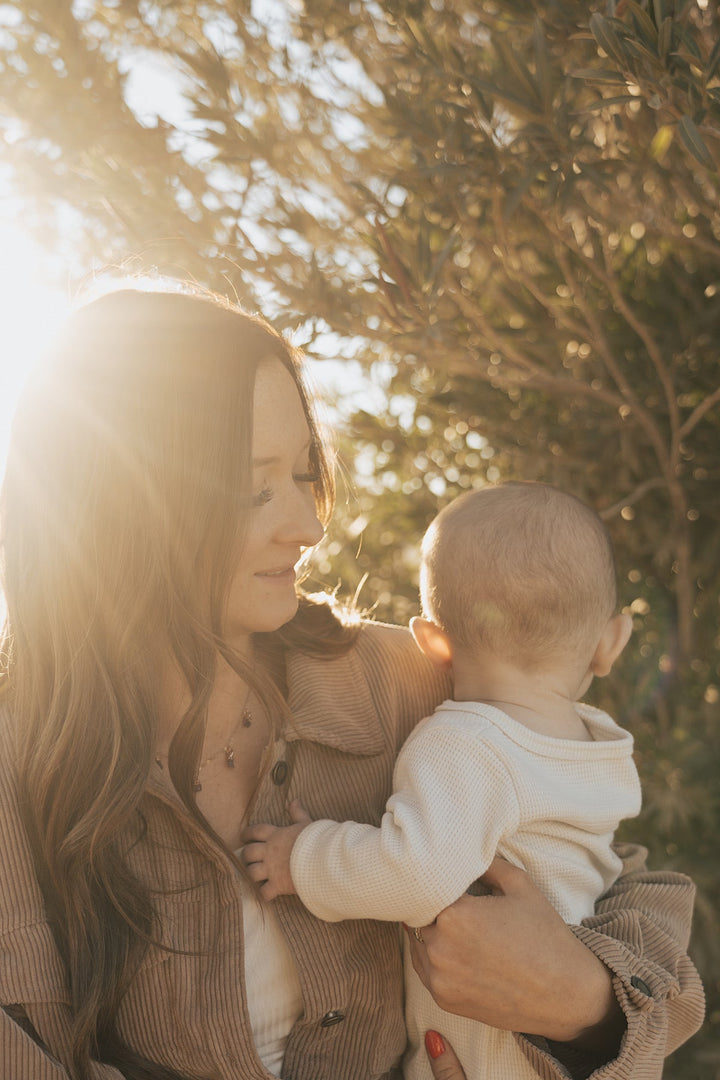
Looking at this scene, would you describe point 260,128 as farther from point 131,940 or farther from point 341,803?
point 131,940

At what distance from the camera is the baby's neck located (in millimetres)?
1922

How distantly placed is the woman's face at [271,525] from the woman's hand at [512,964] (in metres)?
0.66

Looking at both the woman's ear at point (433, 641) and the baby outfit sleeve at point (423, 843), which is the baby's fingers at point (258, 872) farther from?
the woman's ear at point (433, 641)

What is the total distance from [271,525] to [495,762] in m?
0.62

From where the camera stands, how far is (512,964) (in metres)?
1.72

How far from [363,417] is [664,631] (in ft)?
4.12

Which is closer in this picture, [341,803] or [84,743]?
[84,743]

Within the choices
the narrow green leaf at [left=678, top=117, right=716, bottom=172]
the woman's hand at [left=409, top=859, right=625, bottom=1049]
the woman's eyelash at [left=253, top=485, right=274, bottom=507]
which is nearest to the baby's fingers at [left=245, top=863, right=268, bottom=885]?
the woman's hand at [left=409, top=859, right=625, bottom=1049]

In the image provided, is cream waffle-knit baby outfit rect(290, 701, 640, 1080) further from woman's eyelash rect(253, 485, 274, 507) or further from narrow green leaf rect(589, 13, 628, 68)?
narrow green leaf rect(589, 13, 628, 68)

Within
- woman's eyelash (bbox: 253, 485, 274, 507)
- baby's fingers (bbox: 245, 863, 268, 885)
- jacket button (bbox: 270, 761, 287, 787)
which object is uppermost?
woman's eyelash (bbox: 253, 485, 274, 507)

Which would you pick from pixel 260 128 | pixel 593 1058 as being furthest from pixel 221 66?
pixel 593 1058

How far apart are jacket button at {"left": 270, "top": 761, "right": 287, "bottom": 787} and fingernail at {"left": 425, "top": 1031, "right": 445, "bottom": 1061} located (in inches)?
22.4

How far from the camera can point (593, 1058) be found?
6.18ft

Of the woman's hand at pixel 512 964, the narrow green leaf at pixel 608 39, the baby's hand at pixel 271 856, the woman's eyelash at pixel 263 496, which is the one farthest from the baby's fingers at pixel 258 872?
the narrow green leaf at pixel 608 39
